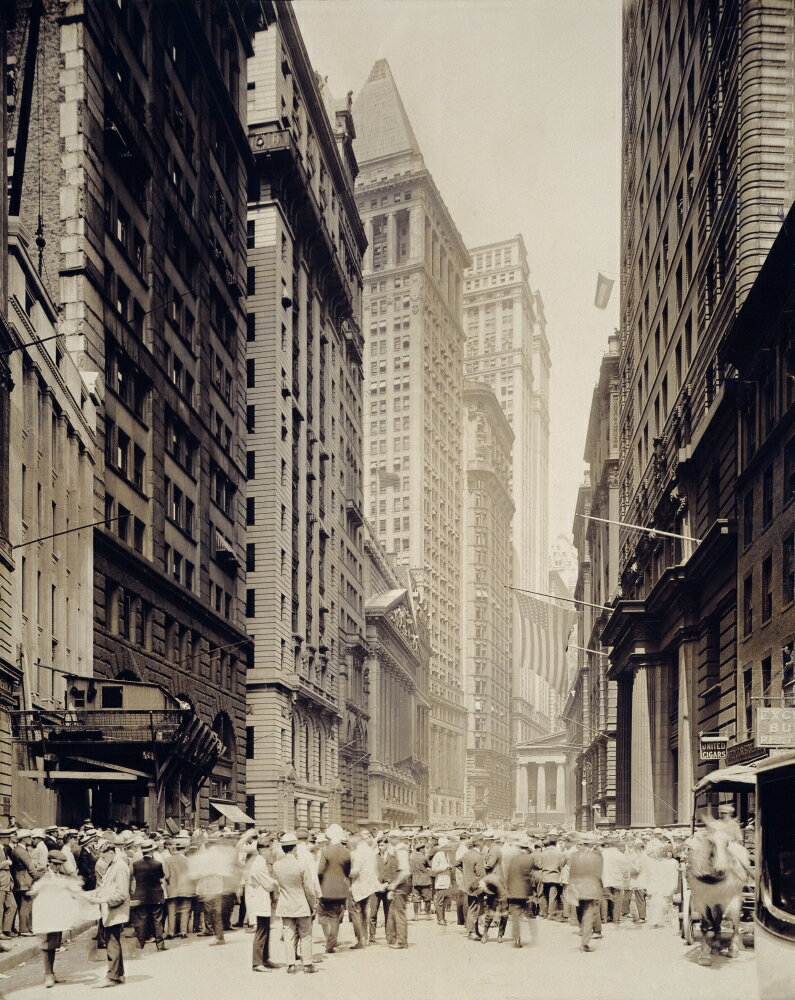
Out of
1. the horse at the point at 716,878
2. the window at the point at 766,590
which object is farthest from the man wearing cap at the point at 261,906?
the window at the point at 766,590

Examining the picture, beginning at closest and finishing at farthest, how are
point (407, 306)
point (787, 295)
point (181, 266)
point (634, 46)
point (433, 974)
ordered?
point (433, 974)
point (787, 295)
point (181, 266)
point (634, 46)
point (407, 306)

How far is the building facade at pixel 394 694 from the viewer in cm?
10050

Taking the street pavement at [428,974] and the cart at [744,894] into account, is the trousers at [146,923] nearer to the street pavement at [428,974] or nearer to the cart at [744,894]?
the street pavement at [428,974]

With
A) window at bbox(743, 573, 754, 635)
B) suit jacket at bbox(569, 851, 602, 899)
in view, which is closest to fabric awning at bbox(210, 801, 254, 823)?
window at bbox(743, 573, 754, 635)

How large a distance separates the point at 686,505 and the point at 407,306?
42.7 meters

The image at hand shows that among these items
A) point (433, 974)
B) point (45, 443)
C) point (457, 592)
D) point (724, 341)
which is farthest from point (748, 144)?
point (457, 592)

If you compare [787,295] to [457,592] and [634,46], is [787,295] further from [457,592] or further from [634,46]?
[457,592]

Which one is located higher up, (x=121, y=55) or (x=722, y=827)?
(x=121, y=55)

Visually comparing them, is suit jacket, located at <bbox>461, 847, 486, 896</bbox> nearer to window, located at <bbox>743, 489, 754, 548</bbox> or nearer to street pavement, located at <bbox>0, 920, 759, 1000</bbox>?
street pavement, located at <bbox>0, 920, 759, 1000</bbox>

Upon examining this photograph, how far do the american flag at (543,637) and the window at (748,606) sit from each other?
1024 inches

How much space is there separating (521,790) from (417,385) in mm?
113028

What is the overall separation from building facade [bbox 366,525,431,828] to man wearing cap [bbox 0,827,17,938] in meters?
64.6

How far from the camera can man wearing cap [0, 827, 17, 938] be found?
2222 cm

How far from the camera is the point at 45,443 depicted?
1398 inches
